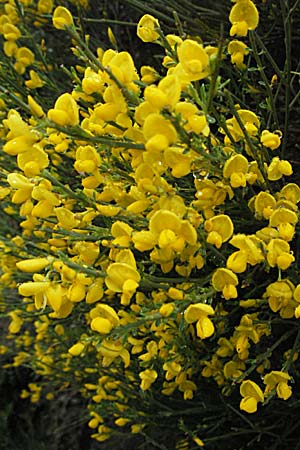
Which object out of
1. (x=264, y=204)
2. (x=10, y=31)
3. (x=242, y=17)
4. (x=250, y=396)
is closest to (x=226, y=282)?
(x=264, y=204)

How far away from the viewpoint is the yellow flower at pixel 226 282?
2.98ft

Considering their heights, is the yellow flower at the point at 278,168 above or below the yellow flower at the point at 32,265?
above

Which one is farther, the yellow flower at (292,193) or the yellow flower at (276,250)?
the yellow flower at (292,193)

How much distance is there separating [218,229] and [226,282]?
89 millimetres

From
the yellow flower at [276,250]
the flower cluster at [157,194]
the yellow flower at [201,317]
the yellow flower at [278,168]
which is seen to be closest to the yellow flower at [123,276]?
the flower cluster at [157,194]

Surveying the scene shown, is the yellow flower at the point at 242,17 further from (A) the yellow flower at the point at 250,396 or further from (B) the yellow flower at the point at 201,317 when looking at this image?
(A) the yellow flower at the point at 250,396

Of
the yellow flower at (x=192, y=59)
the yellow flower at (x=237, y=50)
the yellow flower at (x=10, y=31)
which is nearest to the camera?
the yellow flower at (x=192, y=59)

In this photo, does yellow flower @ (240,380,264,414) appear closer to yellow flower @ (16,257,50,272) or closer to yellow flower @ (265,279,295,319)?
yellow flower @ (265,279,295,319)

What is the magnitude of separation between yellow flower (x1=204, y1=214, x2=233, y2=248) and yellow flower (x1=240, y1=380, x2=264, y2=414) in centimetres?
32

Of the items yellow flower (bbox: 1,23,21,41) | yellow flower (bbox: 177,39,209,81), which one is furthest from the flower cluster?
yellow flower (bbox: 1,23,21,41)

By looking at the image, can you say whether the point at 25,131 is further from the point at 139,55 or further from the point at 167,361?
the point at 139,55

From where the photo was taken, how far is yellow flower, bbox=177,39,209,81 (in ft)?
2.63

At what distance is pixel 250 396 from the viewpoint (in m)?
1.08

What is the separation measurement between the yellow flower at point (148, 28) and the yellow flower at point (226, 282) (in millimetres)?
463
